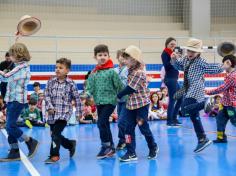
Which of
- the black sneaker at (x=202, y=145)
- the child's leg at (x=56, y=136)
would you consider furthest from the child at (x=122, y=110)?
the black sneaker at (x=202, y=145)

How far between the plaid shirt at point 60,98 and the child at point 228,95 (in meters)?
2.34

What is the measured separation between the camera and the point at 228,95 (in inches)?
286

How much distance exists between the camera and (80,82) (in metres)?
12.8

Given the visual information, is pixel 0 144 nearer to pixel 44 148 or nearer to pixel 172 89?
pixel 44 148

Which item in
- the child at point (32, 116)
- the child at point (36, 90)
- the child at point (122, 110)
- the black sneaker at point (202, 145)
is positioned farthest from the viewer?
the child at point (36, 90)

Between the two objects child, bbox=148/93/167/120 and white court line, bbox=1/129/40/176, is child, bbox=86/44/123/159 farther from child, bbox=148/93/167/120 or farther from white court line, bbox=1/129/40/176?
child, bbox=148/93/167/120

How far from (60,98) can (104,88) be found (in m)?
0.64

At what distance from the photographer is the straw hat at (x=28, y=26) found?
665 centimetres

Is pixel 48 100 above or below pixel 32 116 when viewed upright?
above

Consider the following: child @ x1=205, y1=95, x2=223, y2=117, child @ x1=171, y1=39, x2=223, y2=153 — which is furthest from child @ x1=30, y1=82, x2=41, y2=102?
child @ x1=171, y1=39, x2=223, y2=153

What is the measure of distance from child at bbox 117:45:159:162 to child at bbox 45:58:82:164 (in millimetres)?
762

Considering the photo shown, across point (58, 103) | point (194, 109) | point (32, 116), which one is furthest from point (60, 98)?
point (32, 116)

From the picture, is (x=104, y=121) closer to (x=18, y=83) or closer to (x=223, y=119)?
(x=18, y=83)

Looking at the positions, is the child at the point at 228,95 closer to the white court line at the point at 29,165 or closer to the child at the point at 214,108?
the white court line at the point at 29,165
